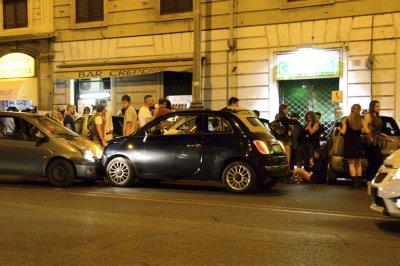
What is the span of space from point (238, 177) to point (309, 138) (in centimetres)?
339

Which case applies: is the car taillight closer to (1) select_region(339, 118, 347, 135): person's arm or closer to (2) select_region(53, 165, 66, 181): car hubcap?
(1) select_region(339, 118, 347, 135): person's arm

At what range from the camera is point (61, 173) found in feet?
38.7

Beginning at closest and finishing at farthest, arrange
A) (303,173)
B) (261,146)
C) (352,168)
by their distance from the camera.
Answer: (261,146)
(352,168)
(303,173)

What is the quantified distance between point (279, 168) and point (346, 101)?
691 centimetres

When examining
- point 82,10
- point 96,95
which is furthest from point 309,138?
point 82,10

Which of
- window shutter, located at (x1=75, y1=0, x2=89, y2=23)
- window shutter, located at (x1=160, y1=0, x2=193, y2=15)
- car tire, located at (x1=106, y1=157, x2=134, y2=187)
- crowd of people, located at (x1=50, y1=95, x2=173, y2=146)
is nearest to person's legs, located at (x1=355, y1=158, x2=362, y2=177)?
crowd of people, located at (x1=50, y1=95, x2=173, y2=146)

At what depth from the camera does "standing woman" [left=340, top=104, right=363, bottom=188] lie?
38.2ft

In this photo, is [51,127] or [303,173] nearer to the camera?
[51,127]

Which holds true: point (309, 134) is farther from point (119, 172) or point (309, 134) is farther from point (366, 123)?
point (119, 172)

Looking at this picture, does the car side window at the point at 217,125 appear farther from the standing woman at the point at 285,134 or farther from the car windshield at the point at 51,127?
the car windshield at the point at 51,127

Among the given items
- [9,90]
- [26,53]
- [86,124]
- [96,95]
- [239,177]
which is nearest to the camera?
[239,177]

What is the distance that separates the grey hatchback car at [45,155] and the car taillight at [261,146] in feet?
11.2

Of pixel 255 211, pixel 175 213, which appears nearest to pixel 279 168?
pixel 255 211

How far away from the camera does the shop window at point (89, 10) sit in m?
20.8
